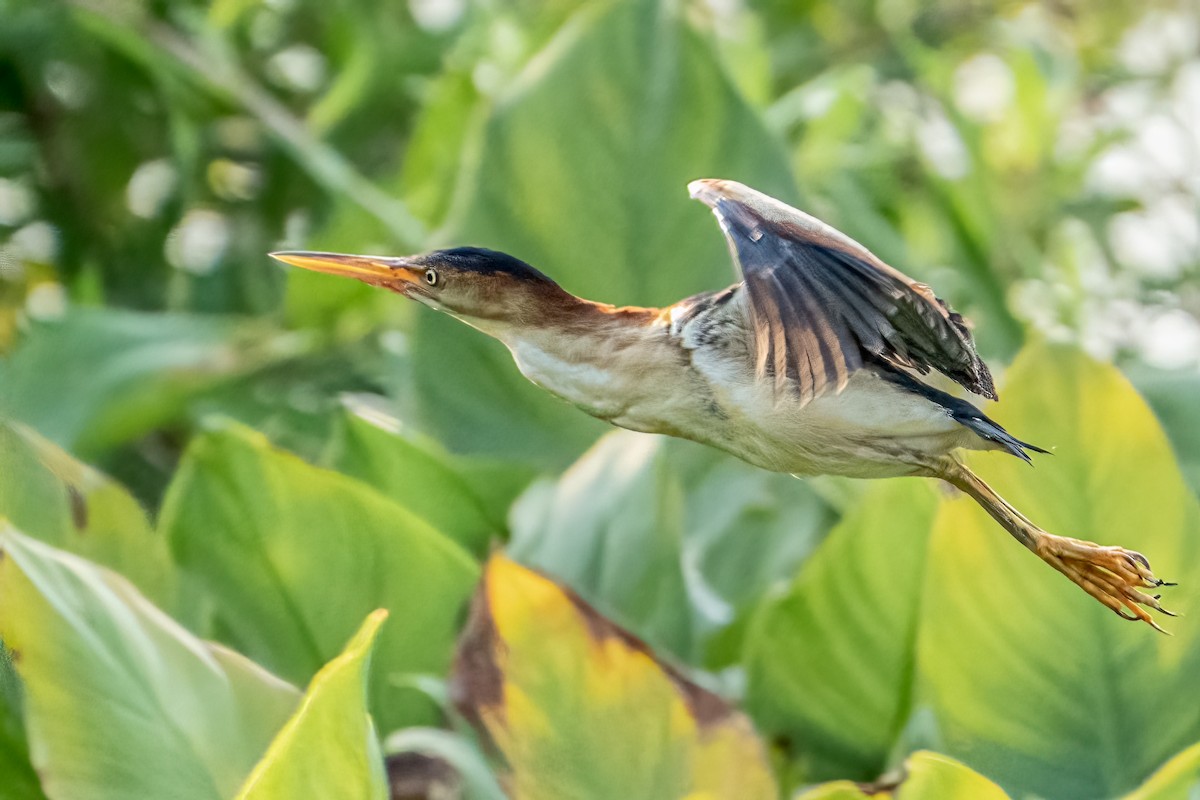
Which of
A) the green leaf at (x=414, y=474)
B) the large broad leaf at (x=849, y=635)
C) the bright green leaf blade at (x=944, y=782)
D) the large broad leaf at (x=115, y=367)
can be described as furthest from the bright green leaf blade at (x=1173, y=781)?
the large broad leaf at (x=115, y=367)

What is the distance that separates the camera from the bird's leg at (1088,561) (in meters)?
0.27

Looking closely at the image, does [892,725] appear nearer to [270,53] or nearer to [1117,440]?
[1117,440]

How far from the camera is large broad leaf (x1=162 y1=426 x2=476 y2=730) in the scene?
1.49 ft

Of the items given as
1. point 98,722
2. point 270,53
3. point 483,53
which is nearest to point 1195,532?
point 98,722

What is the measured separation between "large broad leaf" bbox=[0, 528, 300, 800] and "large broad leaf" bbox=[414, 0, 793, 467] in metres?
0.17

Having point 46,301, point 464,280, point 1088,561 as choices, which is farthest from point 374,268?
point 46,301

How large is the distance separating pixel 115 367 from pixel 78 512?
29 centimetres

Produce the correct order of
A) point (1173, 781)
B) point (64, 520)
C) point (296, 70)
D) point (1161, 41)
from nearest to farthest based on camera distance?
point (1173, 781) < point (64, 520) < point (296, 70) < point (1161, 41)

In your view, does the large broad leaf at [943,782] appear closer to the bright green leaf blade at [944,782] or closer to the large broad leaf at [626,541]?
the bright green leaf blade at [944,782]

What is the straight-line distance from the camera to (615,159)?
49 cm

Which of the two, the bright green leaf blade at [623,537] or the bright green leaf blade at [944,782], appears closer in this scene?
the bright green leaf blade at [944,782]

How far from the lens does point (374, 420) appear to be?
0.48 metres

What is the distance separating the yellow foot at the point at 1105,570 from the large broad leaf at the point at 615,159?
230 millimetres

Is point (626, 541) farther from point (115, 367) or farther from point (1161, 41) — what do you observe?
point (1161, 41)
